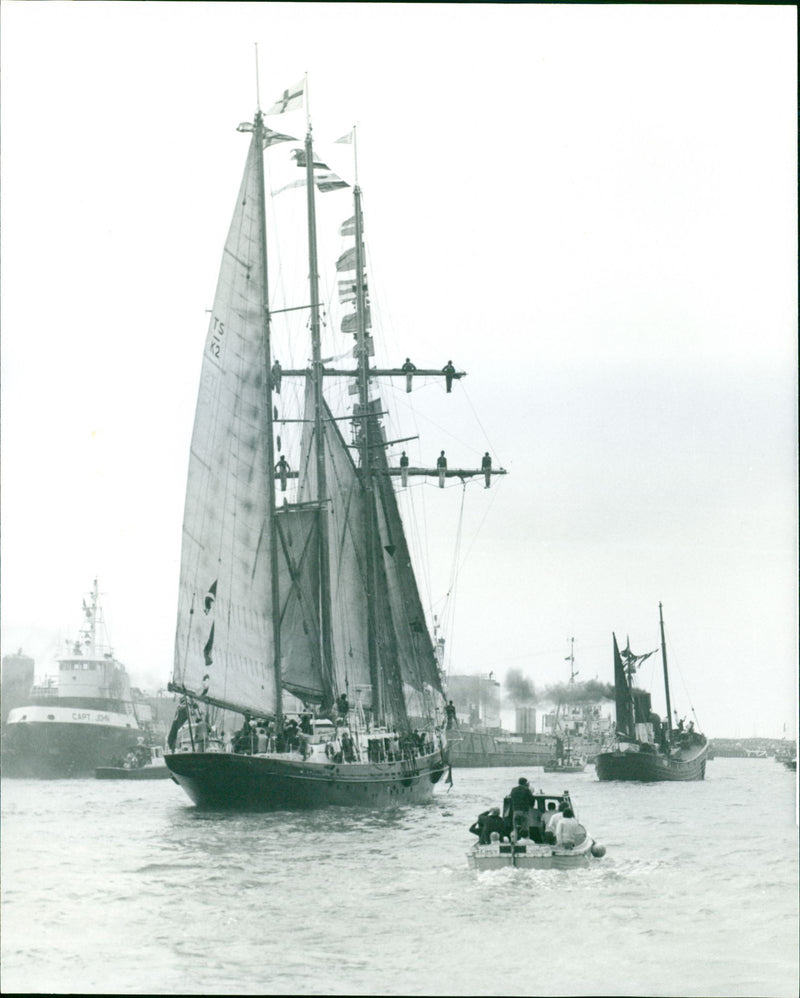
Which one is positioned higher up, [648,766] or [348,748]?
[348,748]

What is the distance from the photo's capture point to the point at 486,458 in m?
21.5

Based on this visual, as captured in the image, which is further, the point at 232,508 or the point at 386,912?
the point at 232,508

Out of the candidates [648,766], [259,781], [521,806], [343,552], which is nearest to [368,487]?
[343,552]

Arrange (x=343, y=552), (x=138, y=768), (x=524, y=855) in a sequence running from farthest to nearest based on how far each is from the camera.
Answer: (x=138, y=768), (x=343, y=552), (x=524, y=855)

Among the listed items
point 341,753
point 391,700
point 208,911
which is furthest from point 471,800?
point 208,911

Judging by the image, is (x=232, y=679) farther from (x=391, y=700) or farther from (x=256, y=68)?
(x=256, y=68)

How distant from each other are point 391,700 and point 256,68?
59.5 ft

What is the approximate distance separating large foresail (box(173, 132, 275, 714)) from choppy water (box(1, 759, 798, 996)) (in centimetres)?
306

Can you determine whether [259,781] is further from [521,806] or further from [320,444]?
[320,444]

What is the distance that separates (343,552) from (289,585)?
131 inches

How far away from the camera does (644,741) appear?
2838 centimetres

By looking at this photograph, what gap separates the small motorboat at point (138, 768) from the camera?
38906 millimetres

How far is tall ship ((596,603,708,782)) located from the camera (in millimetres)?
21297

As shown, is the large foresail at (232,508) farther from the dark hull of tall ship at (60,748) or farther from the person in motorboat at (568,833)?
the dark hull of tall ship at (60,748)
